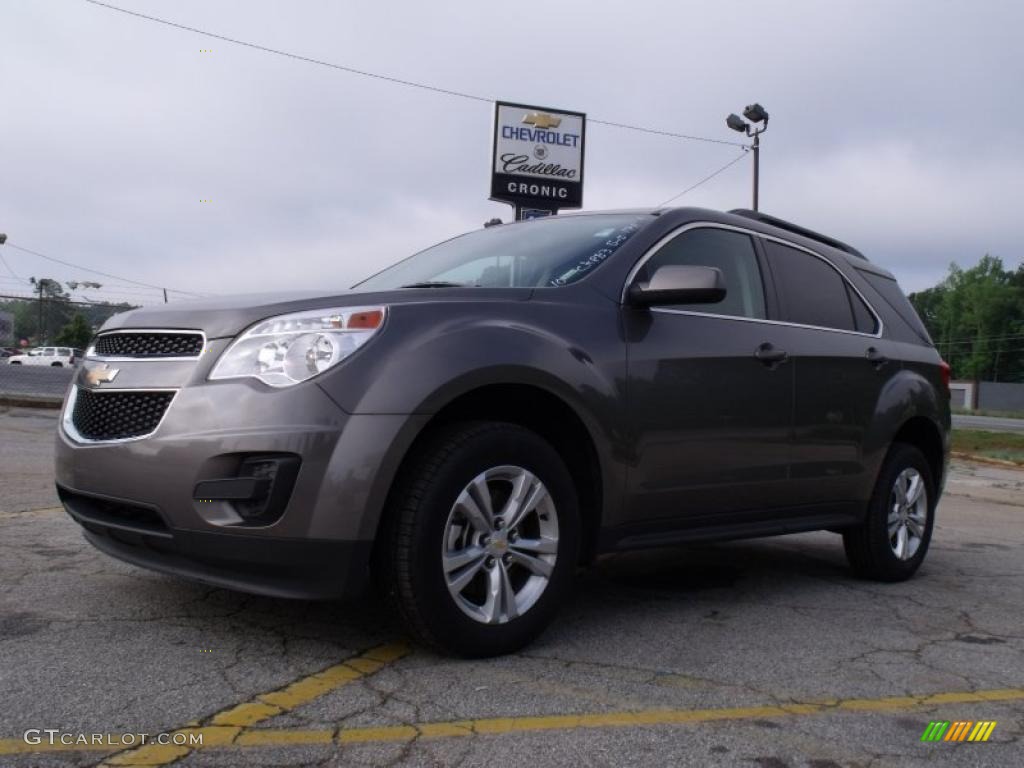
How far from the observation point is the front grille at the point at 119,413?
122 inches

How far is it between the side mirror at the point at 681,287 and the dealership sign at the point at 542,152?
47.4 ft

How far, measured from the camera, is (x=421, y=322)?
3.16 meters

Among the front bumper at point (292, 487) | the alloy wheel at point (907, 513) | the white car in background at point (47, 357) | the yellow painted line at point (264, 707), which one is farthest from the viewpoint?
the white car in background at point (47, 357)

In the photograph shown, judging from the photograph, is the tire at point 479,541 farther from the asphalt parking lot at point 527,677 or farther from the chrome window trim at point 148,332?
the chrome window trim at point 148,332

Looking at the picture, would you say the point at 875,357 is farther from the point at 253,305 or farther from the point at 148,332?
the point at 148,332

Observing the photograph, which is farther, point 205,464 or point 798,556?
point 798,556

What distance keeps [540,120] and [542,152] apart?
640 mm

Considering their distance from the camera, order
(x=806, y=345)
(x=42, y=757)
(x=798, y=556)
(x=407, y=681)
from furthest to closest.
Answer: (x=798, y=556) → (x=806, y=345) → (x=407, y=681) → (x=42, y=757)

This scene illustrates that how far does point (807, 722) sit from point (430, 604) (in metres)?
1.19

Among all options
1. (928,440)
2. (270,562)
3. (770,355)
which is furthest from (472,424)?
(928,440)

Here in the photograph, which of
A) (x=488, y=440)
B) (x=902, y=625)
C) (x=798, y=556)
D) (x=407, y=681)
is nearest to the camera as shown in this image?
(x=407, y=681)

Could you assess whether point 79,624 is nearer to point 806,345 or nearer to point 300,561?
point 300,561

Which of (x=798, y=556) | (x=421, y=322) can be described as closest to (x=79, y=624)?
(x=421, y=322)

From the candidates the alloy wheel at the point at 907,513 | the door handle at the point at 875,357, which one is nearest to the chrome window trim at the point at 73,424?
the door handle at the point at 875,357
